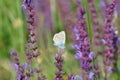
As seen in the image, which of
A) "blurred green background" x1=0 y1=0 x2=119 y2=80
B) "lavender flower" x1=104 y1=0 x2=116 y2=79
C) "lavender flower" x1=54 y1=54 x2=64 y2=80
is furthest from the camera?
"blurred green background" x1=0 y1=0 x2=119 y2=80

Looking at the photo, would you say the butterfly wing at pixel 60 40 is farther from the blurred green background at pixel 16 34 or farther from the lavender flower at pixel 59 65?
the blurred green background at pixel 16 34

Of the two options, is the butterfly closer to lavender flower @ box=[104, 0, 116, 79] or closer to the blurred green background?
lavender flower @ box=[104, 0, 116, 79]

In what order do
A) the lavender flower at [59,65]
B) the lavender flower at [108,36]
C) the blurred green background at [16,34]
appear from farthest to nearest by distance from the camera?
the blurred green background at [16,34] < the lavender flower at [108,36] < the lavender flower at [59,65]

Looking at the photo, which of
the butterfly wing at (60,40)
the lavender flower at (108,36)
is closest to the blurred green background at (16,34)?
Answer: the lavender flower at (108,36)

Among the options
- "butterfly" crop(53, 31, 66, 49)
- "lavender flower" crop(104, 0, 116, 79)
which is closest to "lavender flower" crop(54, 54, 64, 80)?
"butterfly" crop(53, 31, 66, 49)

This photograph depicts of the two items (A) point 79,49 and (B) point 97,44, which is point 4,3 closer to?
(B) point 97,44

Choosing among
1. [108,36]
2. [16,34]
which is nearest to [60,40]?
Result: [108,36]

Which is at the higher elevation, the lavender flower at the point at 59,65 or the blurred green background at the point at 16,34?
the blurred green background at the point at 16,34

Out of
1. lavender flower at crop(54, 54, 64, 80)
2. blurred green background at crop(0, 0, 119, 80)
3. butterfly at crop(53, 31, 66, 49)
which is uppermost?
blurred green background at crop(0, 0, 119, 80)

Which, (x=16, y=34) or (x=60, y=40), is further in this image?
(x=16, y=34)

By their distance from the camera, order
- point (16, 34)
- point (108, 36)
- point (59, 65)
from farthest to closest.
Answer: point (16, 34)
point (108, 36)
point (59, 65)

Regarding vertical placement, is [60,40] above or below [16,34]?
below

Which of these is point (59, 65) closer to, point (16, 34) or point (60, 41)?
point (60, 41)
